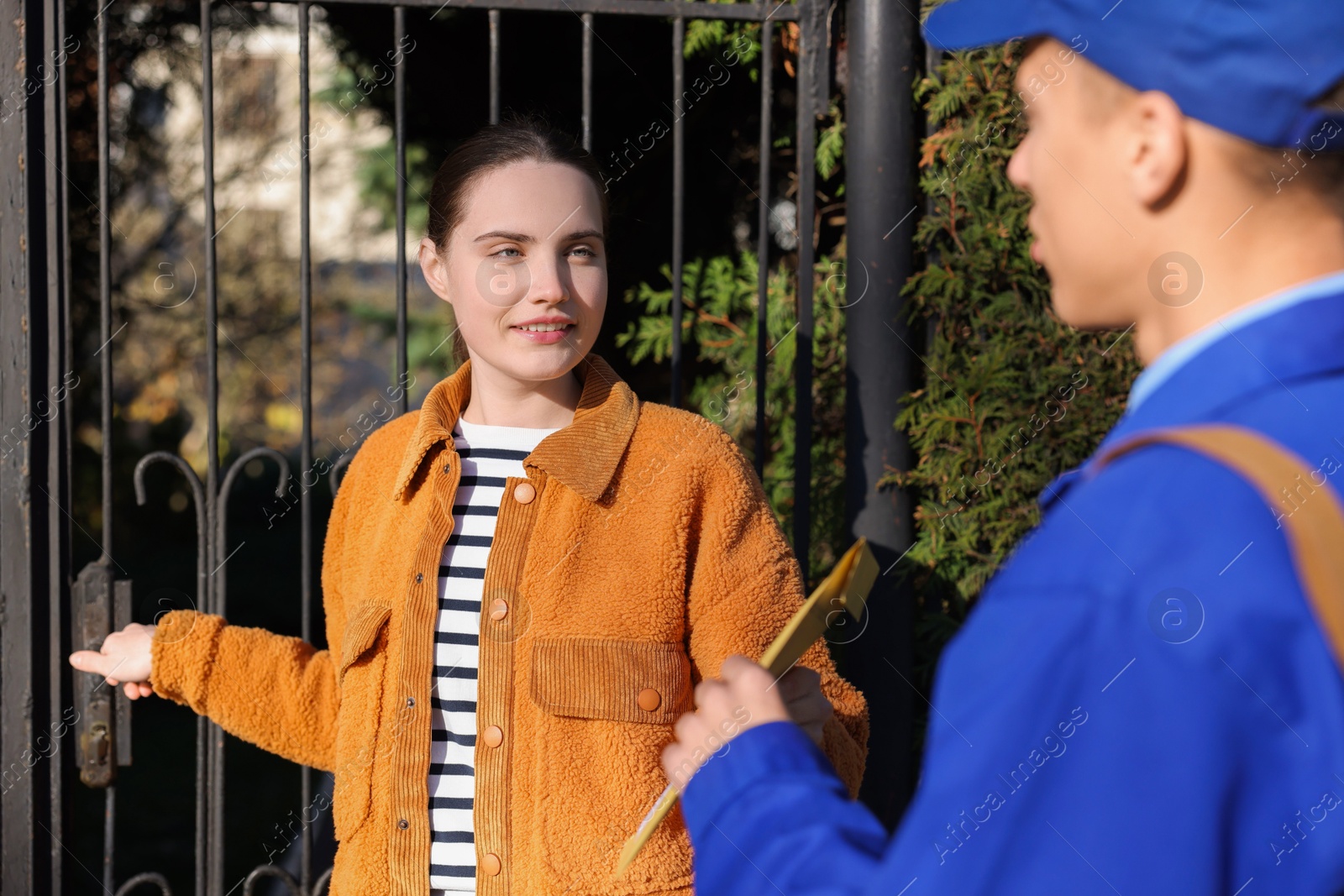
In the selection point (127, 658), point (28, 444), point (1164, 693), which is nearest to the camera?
point (1164, 693)

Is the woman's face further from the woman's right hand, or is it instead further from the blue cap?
the blue cap

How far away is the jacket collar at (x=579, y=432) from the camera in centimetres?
174

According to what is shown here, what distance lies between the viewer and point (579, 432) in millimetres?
1785

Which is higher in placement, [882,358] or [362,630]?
[882,358]

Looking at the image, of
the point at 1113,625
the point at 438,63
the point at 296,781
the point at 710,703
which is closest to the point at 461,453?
the point at 710,703

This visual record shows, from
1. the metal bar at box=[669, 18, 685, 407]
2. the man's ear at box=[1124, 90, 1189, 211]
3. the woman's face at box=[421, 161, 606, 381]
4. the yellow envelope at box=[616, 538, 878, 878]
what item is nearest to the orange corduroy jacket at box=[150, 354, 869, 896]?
the woman's face at box=[421, 161, 606, 381]

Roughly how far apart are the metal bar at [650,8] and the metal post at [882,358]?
0.55ft

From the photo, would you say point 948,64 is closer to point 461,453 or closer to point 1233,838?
point 461,453

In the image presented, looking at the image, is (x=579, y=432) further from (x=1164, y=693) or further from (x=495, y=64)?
(x=1164, y=693)

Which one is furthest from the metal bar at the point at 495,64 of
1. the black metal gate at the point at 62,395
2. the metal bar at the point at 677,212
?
the metal bar at the point at 677,212

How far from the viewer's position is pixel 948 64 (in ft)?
8.01

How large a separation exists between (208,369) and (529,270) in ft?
3.16

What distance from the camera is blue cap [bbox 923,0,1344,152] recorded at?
81 centimetres

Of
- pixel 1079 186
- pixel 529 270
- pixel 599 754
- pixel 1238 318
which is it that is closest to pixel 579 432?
pixel 529 270
